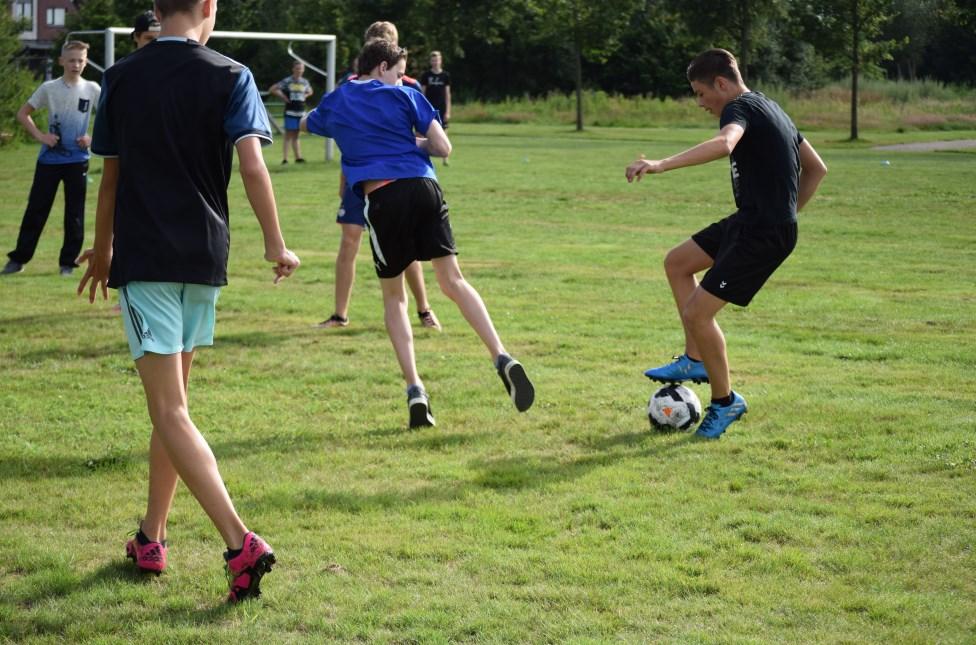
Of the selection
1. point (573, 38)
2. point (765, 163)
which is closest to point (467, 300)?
point (765, 163)

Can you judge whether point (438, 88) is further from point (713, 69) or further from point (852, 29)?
point (713, 69)

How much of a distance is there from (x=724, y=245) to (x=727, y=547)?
222 centimetres

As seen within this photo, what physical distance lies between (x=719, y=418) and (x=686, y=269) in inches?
35.5

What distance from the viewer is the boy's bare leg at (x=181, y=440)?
13.4 ft

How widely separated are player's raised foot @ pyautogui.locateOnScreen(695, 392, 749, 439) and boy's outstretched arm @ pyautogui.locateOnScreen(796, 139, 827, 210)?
109 centimetres

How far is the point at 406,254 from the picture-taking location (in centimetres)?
688

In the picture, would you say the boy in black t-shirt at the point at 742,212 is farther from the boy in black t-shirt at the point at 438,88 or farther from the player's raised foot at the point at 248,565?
the boy in black t-shirt at the point at 438,88

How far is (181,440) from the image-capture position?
410 centimetres

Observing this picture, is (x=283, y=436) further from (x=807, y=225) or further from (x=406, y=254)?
(x=807, y=225)

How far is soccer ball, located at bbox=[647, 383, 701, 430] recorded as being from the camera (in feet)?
21.3

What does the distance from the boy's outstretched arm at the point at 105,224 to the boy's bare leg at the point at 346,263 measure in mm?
4996

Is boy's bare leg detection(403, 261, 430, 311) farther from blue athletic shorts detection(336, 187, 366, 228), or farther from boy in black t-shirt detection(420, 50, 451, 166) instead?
boy in black t-shirt detection(420, 50, 451, 166)

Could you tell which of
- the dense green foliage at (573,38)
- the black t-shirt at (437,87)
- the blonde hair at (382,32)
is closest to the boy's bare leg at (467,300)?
the blonde hair at (382,32)

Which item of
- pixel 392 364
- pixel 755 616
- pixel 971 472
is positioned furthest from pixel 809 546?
pixel 392 364
